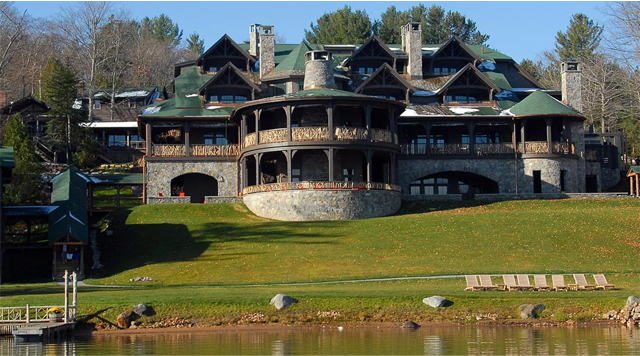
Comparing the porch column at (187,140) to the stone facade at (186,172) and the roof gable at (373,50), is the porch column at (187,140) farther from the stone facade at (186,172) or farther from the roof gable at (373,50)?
the roof gable at (373,50)

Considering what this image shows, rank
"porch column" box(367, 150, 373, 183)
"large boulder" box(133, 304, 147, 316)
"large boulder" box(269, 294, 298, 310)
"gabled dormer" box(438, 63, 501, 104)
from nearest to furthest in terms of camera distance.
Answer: "large boulder" box(133, 304, 147, 316), "large boulder" box(269, 294, 298, 310), "porch column" box(367, 150, 373, 183), "gabled dormer" box(438, 63, 501, 104)

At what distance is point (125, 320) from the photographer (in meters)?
32.4

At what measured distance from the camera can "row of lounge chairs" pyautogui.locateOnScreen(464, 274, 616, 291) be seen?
35.9m

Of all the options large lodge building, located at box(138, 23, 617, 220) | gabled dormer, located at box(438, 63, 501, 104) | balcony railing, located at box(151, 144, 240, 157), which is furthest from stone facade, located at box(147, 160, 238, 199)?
gabled dormer, located at box(438, 63, 501, 104)

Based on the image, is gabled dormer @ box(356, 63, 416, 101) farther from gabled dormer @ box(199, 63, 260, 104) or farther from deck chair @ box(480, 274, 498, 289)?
deck chair @ box(480, 274, 498, 289)

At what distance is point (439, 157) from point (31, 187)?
25897 millimetres

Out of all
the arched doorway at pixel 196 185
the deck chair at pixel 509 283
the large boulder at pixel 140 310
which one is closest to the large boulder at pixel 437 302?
the deck chair at pixel 509 283

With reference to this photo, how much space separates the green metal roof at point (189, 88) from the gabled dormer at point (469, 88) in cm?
1673

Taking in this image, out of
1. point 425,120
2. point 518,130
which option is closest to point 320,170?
point 425,120

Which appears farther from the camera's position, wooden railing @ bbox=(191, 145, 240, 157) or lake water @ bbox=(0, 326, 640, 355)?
wooden railing @ bbox=(191, 145, 240, 157)

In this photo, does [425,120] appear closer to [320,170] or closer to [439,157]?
[439,157]

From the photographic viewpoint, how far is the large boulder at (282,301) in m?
32.8

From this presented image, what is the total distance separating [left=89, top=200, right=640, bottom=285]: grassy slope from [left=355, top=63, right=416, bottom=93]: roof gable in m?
14.5

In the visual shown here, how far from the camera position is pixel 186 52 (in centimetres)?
12400
